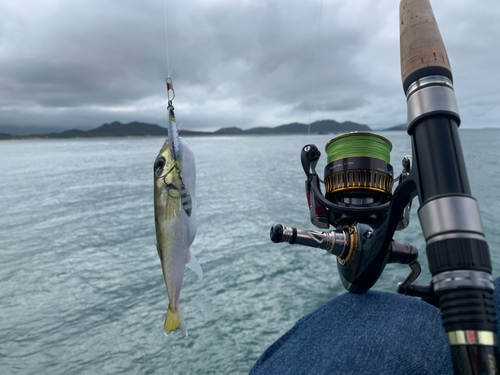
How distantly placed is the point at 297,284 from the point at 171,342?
269 cm

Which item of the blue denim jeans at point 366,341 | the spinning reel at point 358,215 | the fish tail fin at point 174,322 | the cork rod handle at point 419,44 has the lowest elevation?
the blue denim jeans at point 366,341

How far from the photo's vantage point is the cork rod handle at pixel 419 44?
123 centimetres

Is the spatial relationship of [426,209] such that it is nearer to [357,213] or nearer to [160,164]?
[357,213]

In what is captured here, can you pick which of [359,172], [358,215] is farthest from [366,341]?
[359,172]

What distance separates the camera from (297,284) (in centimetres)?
655

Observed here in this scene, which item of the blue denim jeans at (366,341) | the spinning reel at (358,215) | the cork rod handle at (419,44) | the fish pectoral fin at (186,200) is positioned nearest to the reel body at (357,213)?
the spinning reel at (358,215)

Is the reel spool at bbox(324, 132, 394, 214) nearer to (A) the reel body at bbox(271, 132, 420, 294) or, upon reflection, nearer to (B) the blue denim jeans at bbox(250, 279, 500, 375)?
(A) the reel body at bbox(271, 132, 420, 294)

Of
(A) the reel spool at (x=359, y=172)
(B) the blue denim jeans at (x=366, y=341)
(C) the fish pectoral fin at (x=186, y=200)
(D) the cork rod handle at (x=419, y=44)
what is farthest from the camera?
(A) the reel spool at (x=359, y=172)

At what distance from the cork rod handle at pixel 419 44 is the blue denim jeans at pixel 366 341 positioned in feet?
3.81

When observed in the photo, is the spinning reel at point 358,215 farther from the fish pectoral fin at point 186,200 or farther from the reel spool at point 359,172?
the fish pectoral fin at point 186,200

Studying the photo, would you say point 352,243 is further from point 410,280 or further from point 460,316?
point 460,316

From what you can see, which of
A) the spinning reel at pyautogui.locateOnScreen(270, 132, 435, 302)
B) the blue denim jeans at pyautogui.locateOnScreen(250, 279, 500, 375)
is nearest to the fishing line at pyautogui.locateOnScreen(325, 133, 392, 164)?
the spinning reel at pyautogui.locateOnScreen(270, 132, 435, 302)

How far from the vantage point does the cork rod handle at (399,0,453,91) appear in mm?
1234

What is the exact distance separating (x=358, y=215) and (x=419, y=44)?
2.91ft
